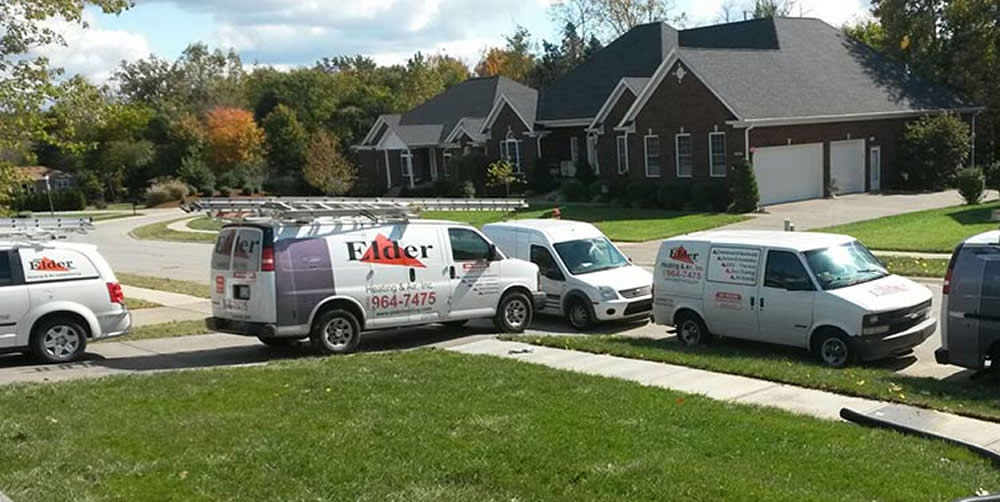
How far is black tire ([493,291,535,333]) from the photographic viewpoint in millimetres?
15414

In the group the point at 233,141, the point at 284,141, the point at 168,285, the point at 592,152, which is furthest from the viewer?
the point at 284,141

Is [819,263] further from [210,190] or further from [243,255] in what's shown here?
[210,190]

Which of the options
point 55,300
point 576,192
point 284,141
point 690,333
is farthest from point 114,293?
point 284,141

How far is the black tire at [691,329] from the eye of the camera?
1357 cm

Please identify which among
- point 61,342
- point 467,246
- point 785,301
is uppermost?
point 467,246

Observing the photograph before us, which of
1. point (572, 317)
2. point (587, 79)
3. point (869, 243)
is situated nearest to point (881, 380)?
point (572, 317)

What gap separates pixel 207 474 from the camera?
256 inches

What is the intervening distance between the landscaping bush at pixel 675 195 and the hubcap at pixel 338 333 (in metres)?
25.7

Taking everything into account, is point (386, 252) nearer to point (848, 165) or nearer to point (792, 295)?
point (792, 295)

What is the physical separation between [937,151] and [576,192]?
1588cm

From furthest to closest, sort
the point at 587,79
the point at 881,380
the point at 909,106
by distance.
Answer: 1. the point at 587,79
2. the point at 909,106
3. the point at 881,380

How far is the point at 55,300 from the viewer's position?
1328cm

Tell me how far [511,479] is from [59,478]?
3.17m

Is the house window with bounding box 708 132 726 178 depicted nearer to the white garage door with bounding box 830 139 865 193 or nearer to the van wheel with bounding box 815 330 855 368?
the white garage door with bounding box 830 139 865 193
